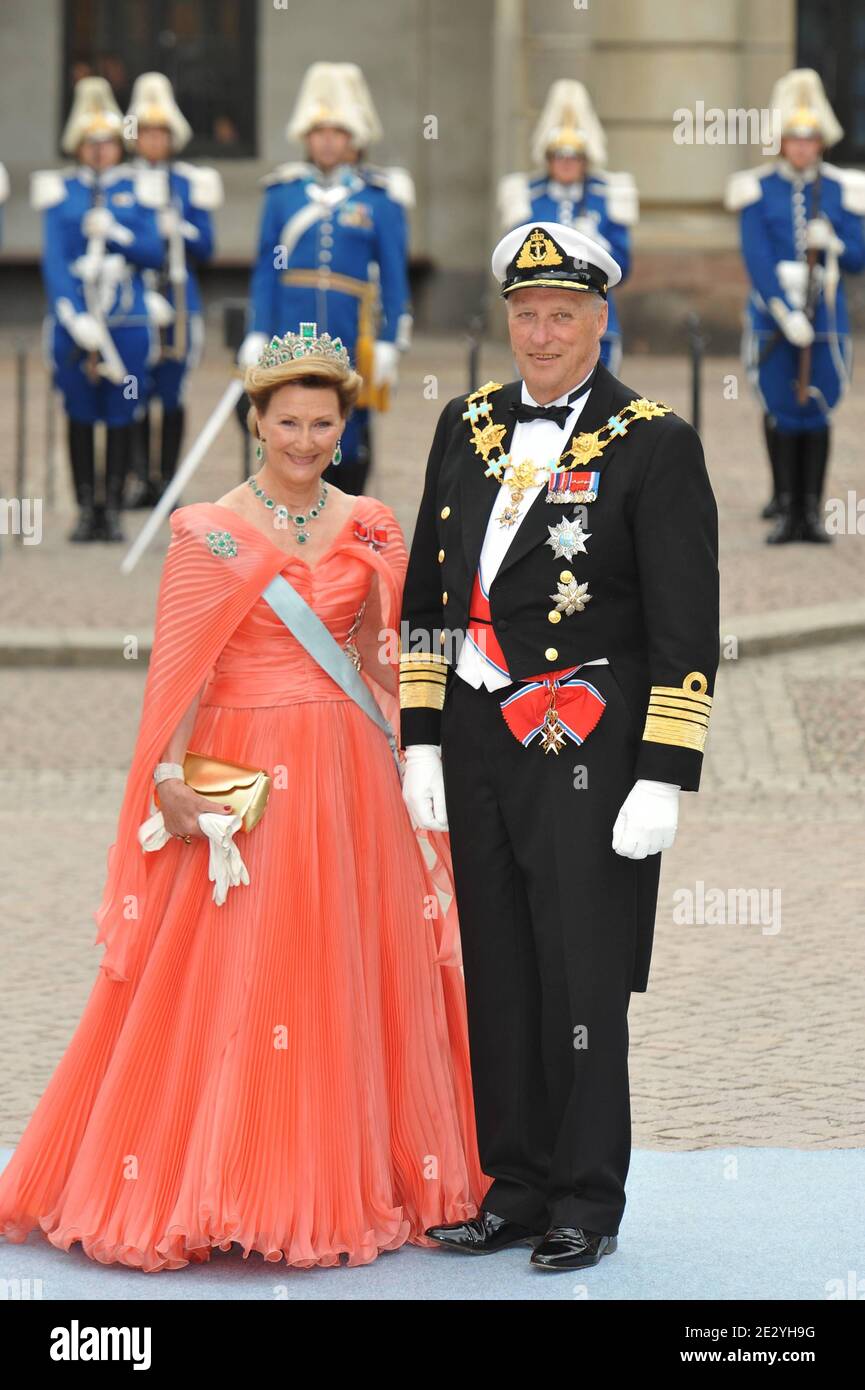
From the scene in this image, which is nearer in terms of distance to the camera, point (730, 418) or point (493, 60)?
point (730, 418)

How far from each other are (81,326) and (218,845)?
924 centimetres

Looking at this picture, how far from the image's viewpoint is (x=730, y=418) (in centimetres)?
1803

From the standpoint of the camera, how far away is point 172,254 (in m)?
14.5

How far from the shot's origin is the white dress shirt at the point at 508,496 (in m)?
4.62

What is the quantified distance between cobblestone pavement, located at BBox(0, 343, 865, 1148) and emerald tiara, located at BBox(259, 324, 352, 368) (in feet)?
5.89

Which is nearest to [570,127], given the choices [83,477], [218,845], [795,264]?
[795,264]

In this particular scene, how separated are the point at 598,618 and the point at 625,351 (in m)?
17.0

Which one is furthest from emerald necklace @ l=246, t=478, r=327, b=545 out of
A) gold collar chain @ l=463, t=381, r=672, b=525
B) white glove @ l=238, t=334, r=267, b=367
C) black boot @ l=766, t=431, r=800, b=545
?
black boot @ l=766, t=431, r=800, b=545

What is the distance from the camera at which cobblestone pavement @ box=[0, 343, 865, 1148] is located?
19.7 ft

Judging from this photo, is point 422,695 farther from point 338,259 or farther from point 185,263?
point 185,263

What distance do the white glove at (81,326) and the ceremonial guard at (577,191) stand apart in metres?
2.31

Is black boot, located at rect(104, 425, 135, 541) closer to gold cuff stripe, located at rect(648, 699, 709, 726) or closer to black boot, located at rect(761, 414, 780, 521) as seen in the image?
black boot, located at rect(761, 414, 780, 521)
